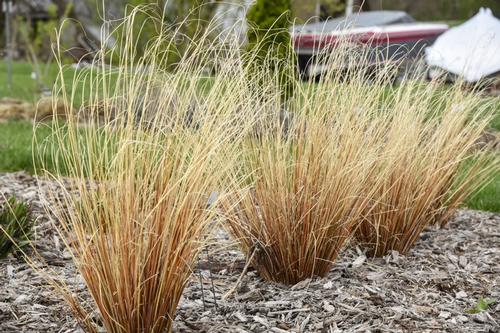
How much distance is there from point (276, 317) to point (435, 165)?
1393mm

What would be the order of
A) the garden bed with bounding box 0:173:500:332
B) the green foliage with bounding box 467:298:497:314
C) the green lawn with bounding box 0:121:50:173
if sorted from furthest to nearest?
the green lawn with bounding box 0:121:50:173 → the green foliage with bounding box 467:298:497:314 → the garden bed with bounding box 0:173:500:332

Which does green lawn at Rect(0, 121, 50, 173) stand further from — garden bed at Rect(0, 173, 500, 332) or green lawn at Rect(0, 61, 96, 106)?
garden bed at Rect(0, 173, 500, 332)

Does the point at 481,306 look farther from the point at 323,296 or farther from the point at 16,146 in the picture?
the point at 16,146

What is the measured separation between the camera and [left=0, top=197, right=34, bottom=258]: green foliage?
357 centimetres

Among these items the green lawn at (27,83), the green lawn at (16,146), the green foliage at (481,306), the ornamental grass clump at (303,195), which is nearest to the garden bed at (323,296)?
the green foliage at (481,306)

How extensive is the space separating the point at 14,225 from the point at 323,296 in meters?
1.52

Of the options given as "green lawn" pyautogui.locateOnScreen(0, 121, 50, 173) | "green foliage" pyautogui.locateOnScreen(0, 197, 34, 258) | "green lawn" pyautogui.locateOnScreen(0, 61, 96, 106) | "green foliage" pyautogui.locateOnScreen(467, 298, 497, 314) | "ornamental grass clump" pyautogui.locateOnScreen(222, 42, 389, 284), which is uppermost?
"ornamental grass clump" pyautogui.locateOnScreen(222, 42, 389, 284)

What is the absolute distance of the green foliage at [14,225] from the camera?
11.7 ft

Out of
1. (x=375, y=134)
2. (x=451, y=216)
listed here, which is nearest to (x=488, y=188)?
(x=451, y=216)

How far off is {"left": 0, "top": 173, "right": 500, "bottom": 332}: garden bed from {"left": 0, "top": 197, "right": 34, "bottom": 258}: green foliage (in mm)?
80

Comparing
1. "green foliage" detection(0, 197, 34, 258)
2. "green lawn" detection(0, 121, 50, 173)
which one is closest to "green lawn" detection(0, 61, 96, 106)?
"green lawn" detection(0, 121, 50, 173)

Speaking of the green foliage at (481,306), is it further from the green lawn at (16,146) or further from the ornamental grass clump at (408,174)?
the green lawn at (16,146)

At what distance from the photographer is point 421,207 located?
397 cm

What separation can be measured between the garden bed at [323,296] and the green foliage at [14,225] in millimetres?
80
